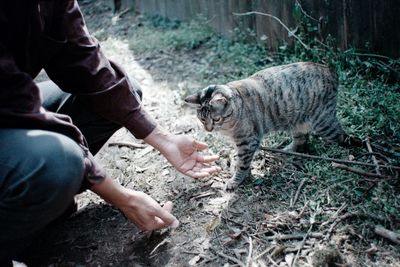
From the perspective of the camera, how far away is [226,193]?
10.7 ft

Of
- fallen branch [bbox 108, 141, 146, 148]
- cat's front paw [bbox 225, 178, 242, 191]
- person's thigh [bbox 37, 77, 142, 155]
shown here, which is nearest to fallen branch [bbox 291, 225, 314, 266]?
cat's front paw [bbox 225, 178, 242, 191]

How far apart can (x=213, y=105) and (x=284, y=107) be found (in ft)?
2.27

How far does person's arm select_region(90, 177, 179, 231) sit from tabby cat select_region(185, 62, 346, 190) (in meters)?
0.93

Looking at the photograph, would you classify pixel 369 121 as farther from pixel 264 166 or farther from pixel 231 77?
pixel 231 77

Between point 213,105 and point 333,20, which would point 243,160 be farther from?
point 333,20

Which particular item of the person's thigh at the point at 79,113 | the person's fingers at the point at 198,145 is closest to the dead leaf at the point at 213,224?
the person's fingers at the point at 198,145

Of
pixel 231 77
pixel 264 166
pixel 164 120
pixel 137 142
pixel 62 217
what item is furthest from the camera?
pixel 231 77

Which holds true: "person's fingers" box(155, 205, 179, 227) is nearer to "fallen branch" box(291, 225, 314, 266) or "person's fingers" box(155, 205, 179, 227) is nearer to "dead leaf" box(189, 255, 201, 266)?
"dead leaf" box(189, 255, 201, 266)

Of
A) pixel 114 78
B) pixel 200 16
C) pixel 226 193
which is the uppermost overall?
pixel 114 78

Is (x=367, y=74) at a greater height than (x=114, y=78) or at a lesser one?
lesser

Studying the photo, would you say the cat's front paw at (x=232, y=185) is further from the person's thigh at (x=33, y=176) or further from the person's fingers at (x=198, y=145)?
the person's thigh at (x=33, y=176)

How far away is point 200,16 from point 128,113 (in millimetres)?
4000

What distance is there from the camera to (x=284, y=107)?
3637mm

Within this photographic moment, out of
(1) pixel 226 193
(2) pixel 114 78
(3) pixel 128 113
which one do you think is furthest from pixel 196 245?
(2) pixel 114 78
